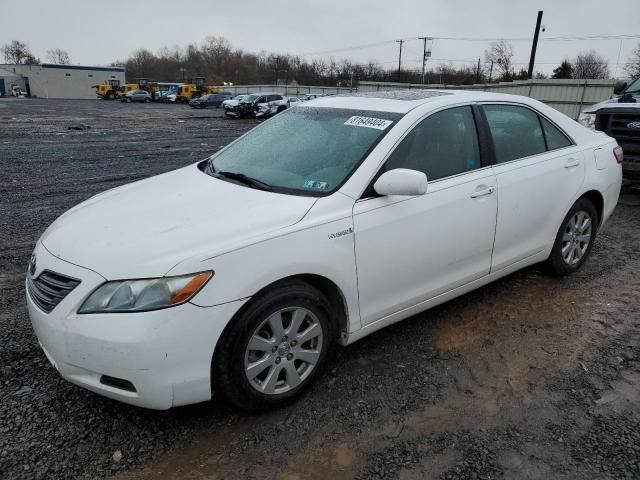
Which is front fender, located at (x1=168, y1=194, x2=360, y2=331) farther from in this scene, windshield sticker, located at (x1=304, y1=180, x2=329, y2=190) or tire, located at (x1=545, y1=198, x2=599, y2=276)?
tire, located at (x1=545, y1=198, x2=599, y2=276)

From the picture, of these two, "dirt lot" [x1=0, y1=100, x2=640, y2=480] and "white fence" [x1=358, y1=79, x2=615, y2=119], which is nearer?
"dirt lot" [x1=0, y1=100, x2=640, y2=480]

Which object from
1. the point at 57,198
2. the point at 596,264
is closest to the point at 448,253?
the point at 596,264

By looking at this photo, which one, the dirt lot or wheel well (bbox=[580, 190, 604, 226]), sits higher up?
wheel well (bbox=[580, 190, 604, 226])

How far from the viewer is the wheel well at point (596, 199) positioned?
176 inches

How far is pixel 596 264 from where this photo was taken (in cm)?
503

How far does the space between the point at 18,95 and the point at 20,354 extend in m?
91.3

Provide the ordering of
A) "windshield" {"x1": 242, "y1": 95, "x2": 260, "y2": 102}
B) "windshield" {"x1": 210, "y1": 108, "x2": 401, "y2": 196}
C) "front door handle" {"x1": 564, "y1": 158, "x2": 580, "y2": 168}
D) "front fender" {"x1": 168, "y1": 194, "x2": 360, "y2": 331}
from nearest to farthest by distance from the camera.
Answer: "front fender" {"x1": 168, "y1": 194, "x2": 360, "y2": 331}, "windshield" {"x1": 210, "y1": 108, "x2": 401, "y2": 196}, "front door handle" {"x1": 564, "y1": 158, "x2": 580, "y2": 168}, "windshield" {"x1": 242, "y1": 95, "x2": 260, "y2": 102}

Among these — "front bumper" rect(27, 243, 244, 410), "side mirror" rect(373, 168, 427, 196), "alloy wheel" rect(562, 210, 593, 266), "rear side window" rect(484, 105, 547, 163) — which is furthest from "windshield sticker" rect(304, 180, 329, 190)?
"alloy wheel" rect(562, 210, 593, 266)

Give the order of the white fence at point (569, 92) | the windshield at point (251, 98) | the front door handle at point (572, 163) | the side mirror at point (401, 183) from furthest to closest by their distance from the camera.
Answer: the windshield at point (251, 98)
the white fence at point (569, 92)
the front door handle at point (572, 163)
the side mirror at point (401, 183)

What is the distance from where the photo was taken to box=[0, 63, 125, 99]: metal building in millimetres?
83125

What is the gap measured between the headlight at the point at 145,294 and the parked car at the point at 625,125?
712cm

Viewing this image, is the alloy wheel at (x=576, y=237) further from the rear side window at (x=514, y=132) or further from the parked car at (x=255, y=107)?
the parked car at (x=255, y=107)

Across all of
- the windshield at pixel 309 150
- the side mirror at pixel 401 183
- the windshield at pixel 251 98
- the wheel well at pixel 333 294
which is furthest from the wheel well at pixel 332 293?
the windshield at pixel 251 98

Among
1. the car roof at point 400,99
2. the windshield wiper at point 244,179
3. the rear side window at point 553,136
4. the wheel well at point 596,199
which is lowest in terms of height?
the wheel well at point 596,199
